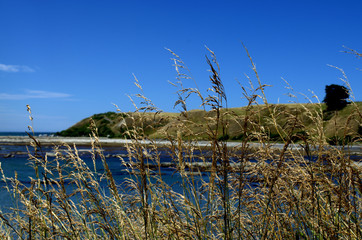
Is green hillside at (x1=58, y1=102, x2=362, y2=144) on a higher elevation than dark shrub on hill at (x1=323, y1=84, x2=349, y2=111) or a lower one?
lower

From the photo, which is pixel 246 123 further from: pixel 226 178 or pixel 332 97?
pixel 332 97

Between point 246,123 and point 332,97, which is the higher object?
point 332,97

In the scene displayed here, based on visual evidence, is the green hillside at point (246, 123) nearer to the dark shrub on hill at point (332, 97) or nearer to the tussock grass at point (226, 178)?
the tussock grass at point (226, 178)

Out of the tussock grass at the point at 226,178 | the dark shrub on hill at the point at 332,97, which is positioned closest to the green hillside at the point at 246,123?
the tussock grass at the point at 226,178

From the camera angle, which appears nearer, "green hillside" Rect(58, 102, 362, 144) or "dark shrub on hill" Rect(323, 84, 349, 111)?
"green hillside" Rect(58, 102, 362, 144)

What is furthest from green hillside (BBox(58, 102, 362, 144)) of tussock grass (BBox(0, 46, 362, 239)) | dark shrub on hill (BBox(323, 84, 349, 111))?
dark shrub on hill (BBox(323, 84, 349, 111))

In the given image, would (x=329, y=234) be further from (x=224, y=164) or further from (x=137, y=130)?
(x=137, y=130)

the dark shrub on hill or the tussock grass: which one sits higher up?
the dark shrub on hill

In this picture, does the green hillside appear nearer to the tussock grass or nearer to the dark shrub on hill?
the tussock grass

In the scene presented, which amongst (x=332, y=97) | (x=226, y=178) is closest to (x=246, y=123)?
(x=226, y=178)

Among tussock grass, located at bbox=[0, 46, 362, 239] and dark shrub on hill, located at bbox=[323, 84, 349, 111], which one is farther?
dark shrub on hill, located at bbox=[323, 84, 349, 111]

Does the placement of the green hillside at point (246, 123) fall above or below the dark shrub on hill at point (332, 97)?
below

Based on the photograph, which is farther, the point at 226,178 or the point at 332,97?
the point at 332,97

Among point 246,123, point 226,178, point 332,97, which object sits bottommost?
point 226,178
